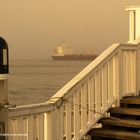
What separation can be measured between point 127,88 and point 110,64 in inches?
27.7

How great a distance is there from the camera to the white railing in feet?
20.2

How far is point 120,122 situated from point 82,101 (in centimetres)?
68

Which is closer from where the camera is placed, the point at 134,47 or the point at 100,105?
the point at 100,105

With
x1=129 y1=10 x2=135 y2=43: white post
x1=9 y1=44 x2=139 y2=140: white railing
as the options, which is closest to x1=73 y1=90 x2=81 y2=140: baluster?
x1=9 y1=44 x2=139 y2=140: white railing

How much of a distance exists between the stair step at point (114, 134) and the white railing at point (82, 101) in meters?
0.13

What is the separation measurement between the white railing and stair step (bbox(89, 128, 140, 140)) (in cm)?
13

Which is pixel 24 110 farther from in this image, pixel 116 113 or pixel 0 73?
pixel 116 113

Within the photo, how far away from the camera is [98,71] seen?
7625 mm

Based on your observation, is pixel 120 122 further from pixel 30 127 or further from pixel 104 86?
pixel 30 127

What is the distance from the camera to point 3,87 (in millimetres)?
5312

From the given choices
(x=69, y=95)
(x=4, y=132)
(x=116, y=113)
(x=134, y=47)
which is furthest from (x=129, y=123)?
(x=4, y=132)

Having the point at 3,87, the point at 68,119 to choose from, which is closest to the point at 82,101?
the point at 68,119

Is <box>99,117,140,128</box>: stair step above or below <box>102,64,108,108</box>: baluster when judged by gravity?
below

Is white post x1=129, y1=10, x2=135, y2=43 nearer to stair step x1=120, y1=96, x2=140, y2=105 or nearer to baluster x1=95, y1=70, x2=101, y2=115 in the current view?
stair step x1=120, y1=96, x2=140, y2=105
